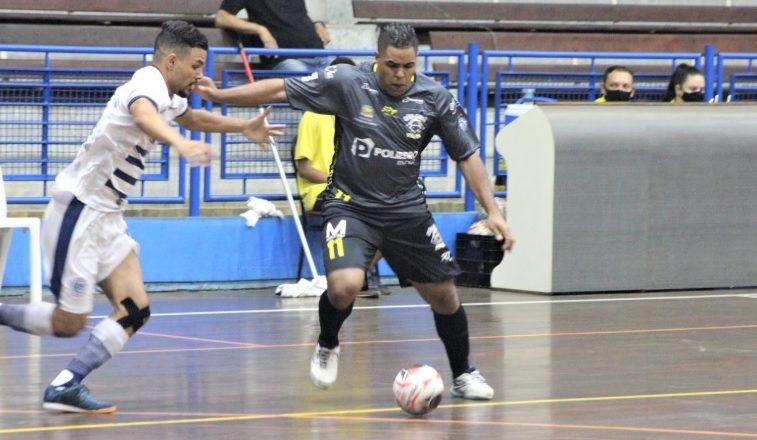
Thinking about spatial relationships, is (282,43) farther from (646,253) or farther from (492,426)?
(492,426)

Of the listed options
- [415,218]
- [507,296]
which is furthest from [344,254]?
[507,296]

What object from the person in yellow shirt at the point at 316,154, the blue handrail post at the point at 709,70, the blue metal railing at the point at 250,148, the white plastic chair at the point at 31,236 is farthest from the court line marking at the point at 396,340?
the blue handrail post at the point at 709,70

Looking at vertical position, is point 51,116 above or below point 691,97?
below

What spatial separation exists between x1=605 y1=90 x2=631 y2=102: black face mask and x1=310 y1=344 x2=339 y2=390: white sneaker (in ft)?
25.9

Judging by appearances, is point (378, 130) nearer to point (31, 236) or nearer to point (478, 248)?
point (31, 236)

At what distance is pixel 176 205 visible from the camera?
1504cm

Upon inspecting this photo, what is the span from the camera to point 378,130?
8266 millimetres

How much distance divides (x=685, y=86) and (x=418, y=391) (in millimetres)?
8864

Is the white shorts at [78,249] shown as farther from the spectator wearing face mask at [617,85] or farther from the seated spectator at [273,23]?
the spectator wearing face mask at [617,85]

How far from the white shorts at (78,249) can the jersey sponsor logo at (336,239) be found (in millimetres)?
1089

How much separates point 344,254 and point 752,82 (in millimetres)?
11252

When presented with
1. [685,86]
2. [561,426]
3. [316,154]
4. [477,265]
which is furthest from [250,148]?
[561,426]

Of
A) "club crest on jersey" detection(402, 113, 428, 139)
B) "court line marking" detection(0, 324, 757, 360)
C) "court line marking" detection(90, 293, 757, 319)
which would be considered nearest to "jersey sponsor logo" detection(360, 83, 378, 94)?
"club crest on jersey" detection(402, 113, 428, 139)

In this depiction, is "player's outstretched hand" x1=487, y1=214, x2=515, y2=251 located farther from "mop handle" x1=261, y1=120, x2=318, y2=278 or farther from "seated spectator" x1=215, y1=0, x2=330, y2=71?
"seated spectator" x1=215, y1=0, x2=330, y2=71
